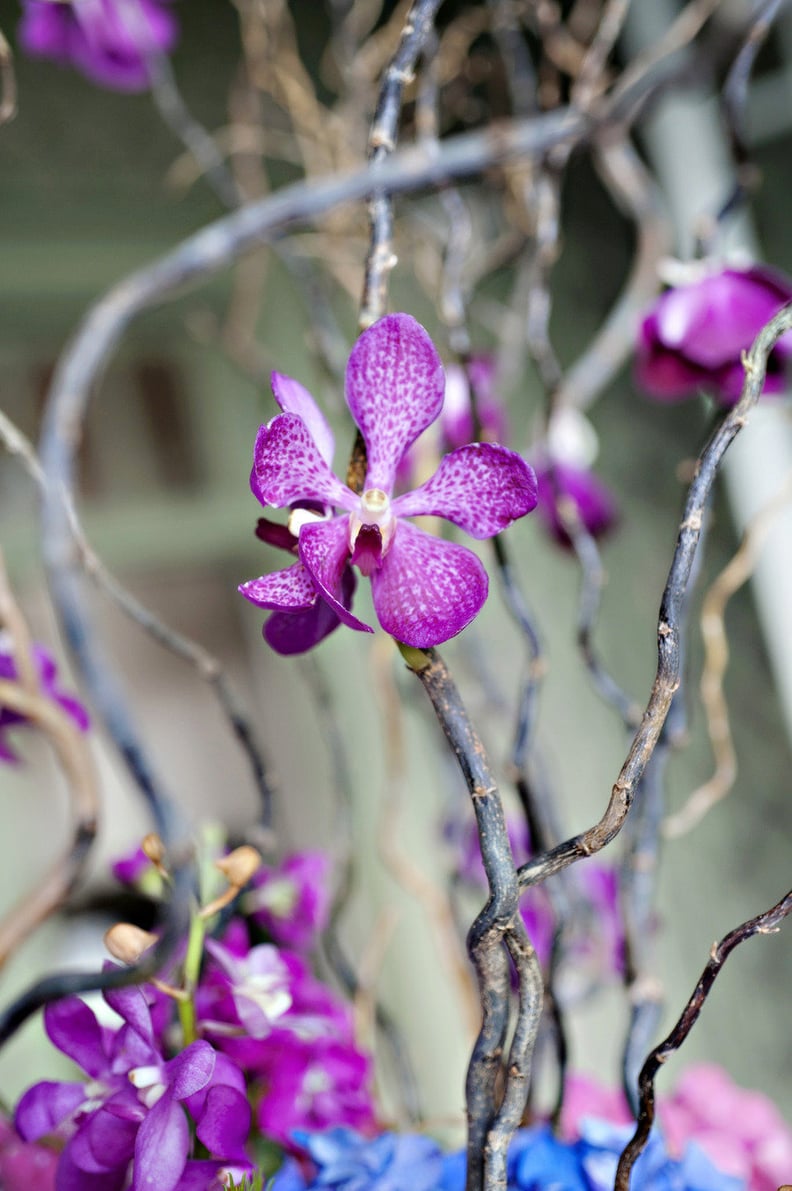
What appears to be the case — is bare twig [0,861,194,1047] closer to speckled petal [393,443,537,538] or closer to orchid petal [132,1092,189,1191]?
orchid petal [132,1092,189,1191]

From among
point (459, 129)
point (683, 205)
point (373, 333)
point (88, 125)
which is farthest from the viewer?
point (459, 129)

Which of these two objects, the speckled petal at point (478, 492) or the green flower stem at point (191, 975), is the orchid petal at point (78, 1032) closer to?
the green flower stem at point (191, 975)

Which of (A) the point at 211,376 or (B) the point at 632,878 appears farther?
(A) the point at 211,376

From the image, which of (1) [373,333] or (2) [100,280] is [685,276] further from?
(2) [100,280]

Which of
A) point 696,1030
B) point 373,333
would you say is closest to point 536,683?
point 373,333

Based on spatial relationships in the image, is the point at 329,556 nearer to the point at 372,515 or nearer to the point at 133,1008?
the point at 372,515

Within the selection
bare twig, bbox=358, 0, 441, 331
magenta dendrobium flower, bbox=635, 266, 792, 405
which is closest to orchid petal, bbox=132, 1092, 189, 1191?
bare twig, bbox=358, 0, 441, 331

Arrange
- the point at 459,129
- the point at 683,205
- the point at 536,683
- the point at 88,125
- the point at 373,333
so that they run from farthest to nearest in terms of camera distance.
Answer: the point at 459,129, the point at 88,125, the point at 683,205, the point at 536,683, the point at 373,333

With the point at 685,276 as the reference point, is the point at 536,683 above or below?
below
